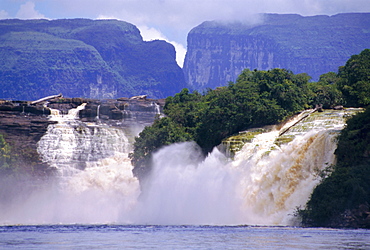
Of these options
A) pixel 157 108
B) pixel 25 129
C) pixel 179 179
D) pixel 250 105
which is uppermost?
pixel 157 108

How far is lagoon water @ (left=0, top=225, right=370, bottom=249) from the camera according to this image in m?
37.5

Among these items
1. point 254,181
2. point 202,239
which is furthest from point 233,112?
point 202,239

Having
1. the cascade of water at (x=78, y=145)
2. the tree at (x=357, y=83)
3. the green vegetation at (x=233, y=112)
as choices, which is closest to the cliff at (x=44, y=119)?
the cascade of water at (x=78, y=145)

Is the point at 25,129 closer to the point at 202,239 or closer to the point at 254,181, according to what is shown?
the point at 254,181

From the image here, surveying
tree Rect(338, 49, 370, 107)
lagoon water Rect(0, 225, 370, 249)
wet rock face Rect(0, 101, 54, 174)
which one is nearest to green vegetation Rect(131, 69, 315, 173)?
tree Rect(338, 49, 370, 107)

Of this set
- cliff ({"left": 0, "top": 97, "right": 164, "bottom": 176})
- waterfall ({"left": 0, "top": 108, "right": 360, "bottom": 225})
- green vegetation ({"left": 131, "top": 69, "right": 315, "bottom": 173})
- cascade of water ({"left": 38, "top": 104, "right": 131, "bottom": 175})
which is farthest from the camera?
cascade of water ({"left": 38, "top": 104, "right": 131, "bottom": 175})

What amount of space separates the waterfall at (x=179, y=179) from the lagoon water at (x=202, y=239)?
9.13 meters

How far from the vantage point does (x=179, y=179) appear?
233ft

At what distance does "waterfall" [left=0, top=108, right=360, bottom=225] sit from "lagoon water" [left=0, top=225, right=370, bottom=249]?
30.0ft

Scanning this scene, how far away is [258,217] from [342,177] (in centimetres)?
839

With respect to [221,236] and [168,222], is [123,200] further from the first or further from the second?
[221,236]

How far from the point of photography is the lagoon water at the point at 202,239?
123ft

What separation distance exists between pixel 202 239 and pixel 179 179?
29.3m

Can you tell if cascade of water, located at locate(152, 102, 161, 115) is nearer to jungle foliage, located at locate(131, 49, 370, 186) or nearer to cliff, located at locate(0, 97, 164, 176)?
cliff, located at locate(0, 97, 164, 176)
